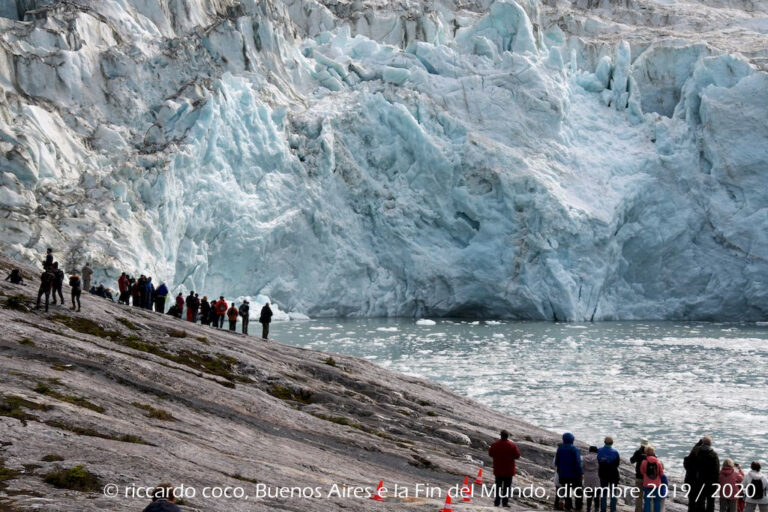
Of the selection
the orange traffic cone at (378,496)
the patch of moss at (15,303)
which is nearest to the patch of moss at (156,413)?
the orange traffic cone at (378,496)

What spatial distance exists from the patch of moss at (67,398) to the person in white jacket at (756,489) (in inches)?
326

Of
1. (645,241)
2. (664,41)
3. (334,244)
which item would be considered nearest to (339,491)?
(334,244)

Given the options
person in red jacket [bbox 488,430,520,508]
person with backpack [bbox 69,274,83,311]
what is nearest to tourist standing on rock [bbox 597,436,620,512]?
person in red jacket [bbox 488,430,520,508]

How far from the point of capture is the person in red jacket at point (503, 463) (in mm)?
10484

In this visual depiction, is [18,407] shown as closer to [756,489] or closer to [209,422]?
[209,422]

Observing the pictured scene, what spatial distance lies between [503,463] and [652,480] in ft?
6.44

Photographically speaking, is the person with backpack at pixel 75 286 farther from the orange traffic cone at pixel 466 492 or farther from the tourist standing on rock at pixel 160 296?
the orange traffic cone at pixel 466 492

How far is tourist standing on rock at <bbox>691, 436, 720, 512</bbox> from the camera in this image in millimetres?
10172

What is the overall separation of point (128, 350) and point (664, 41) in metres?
51.9

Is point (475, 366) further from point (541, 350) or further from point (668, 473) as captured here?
point (668, 473)

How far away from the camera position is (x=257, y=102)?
4675 centimetres

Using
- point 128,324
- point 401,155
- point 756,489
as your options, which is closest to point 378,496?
point 756,489

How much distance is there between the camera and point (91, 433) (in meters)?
9.63

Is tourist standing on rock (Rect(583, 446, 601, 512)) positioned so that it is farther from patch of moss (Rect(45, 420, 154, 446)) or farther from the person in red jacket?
patch of moss (Rect(45, 420, 154, 446))
